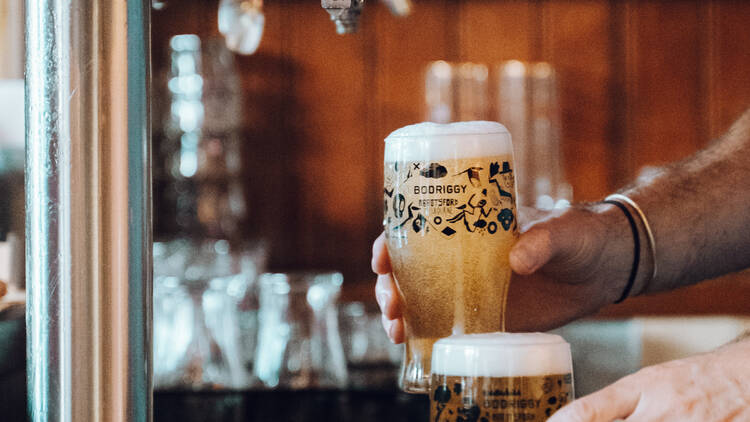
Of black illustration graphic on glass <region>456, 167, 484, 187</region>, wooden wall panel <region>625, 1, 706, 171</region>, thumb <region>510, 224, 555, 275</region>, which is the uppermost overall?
wooden wall panel <region>625, 1, 706, 171</region>

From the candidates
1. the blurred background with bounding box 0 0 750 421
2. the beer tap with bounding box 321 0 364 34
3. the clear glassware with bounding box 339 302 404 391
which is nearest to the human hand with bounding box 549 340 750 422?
the beer tap with bounding box 321 0 364 34

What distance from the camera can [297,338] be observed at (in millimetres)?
1989

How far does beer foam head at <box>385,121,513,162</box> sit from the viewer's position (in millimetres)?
659

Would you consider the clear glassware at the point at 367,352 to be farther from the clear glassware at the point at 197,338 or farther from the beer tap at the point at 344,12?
the beer tap at the point at 344,12

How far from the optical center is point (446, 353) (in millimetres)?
517

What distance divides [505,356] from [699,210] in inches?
26.5

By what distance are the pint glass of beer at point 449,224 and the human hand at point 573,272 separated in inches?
7.8

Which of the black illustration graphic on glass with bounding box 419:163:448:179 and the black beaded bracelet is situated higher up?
the black illustration graphic on glass with bounding box 419:163:448:179

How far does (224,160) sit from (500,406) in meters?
3.51

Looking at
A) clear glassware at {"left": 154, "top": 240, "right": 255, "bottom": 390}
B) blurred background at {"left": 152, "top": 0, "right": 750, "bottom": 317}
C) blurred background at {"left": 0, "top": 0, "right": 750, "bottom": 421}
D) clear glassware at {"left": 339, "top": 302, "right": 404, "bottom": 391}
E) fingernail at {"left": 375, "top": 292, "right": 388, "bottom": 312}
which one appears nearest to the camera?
fingernail at {"left": 375, "top": 292, "right": 388, "bottom": 312}

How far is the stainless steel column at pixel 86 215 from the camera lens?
474 mm

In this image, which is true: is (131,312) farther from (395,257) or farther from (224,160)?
(224,160)

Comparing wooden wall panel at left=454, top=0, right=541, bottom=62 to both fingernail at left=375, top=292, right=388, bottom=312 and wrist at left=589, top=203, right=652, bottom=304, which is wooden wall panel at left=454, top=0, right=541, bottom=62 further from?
fingernail at left=375, top=292, right=388, bottom=312

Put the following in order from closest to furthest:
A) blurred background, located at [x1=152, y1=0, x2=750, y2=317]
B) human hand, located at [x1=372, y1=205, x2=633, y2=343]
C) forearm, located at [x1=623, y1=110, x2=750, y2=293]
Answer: human hand, located at [x1=372, y1=205, x2=633, y2=343] → forearm, located at [x1=623, y1=110, x2=750, y2=293] → blurred background, located at [x1=152, y1=0, x2=750, y2=317]
